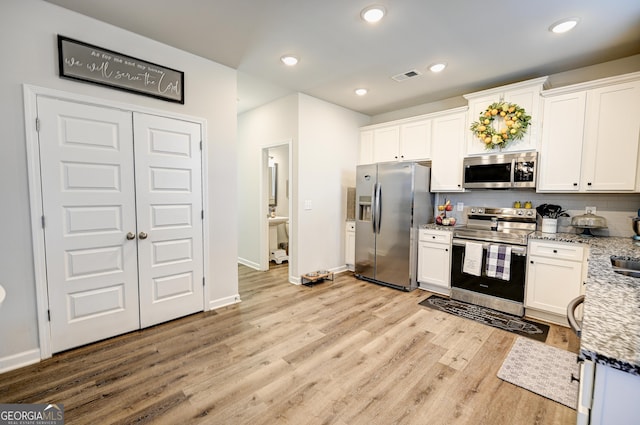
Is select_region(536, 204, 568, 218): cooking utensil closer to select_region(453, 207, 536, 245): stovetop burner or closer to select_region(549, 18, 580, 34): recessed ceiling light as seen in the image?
select_region(453, 207, 536, 245): stovetop burner

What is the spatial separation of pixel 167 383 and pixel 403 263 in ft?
9.78

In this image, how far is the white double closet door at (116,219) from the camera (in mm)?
2262

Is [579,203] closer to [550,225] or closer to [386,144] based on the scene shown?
[550,225]

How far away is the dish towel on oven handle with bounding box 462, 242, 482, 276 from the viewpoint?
3.25 metres

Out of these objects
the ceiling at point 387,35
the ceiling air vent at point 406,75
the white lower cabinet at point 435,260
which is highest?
the ceiling air vent at point 406,75

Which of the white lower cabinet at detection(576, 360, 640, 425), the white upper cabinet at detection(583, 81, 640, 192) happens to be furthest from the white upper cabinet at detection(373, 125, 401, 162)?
the white lower cabinet at detection(576, 360, 640, 425)

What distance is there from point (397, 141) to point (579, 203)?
2.36 meters

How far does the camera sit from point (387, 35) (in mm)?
2521

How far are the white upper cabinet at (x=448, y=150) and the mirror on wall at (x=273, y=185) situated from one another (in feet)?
10.5

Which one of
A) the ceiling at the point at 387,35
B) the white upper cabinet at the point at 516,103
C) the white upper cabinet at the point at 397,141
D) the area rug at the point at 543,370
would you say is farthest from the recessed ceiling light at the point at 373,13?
the area rug at the point at 543,370

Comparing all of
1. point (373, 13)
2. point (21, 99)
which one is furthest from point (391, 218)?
point (21, 99)

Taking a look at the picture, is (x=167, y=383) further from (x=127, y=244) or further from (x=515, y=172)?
(x=515, y=172)

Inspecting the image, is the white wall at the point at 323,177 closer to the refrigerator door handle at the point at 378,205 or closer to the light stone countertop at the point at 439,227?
the refrigerator door handle at the point at 378,205

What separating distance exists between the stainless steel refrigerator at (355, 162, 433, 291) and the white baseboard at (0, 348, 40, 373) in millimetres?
3626
